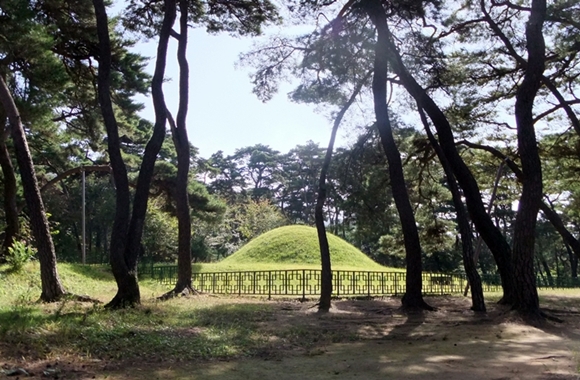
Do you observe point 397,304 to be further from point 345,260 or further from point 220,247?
point 220,247

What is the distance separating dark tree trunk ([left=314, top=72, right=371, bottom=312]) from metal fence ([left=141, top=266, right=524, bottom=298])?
2509 millimetres

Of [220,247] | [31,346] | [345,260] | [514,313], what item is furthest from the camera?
[220,247]

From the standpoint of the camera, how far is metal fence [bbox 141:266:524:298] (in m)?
17.7

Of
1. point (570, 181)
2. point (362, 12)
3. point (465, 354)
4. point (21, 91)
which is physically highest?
point (362, 12)

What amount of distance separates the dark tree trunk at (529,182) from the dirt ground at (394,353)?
27.6 inches

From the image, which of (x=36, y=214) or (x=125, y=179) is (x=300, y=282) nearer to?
(x=125, y=179)

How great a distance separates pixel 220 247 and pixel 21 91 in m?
33.0

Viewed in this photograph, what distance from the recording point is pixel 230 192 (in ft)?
190

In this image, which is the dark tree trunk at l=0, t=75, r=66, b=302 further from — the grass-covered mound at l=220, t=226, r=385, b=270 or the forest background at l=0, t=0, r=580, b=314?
the grass-covered mound at l=220, t=226, r=385, b=270

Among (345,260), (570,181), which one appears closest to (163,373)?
(570,181)

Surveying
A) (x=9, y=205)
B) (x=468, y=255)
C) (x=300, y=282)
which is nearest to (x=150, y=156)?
(x=9, y=205)

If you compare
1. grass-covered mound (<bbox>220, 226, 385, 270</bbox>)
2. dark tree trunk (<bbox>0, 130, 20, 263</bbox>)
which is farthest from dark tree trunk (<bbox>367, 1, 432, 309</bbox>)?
grass-covered mound (<bbox>220, 226, 385, 270</bbox>)

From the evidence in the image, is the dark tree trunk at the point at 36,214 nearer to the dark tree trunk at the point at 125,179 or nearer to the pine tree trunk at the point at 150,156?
the dark tree trunk at the point at 125,179

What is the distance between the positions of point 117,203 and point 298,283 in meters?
10.7
